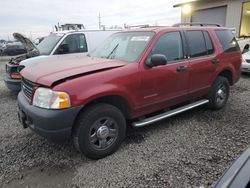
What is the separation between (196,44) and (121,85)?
Answer: 206 centimetres

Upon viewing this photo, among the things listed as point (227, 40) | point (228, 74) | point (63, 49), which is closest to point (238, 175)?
point (228, 74)

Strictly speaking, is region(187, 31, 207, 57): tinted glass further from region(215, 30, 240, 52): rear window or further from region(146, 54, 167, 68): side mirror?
region(146, 54, 167, 68): side mirror

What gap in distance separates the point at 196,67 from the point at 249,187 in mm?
3151

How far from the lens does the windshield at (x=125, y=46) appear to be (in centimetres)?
375

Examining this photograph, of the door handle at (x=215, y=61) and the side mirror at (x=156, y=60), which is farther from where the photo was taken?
the door handle at (x=215, y=61)

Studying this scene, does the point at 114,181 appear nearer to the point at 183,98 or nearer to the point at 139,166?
the point at 139,166

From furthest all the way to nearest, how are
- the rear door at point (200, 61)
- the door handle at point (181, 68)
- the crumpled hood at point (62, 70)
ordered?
the rear door at point (200, 61) → the door handle at point (181, 68) → the crumpled hood at point (62, 70)

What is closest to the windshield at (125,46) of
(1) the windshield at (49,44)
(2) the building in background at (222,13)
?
(1) the windshield at (49,44)

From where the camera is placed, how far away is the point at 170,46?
159 inches

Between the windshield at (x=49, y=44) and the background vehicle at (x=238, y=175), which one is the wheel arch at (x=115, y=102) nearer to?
the background vehicle at (x=238, y=175)

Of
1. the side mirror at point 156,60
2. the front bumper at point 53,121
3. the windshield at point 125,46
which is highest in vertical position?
the windshield at point 125,46

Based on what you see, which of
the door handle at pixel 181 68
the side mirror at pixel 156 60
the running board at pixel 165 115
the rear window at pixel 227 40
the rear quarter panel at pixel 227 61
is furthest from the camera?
the rear window at pixel 227 40

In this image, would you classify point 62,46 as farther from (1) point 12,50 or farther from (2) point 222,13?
(1) point 12,50

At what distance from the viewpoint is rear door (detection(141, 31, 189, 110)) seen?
12.0 feet
